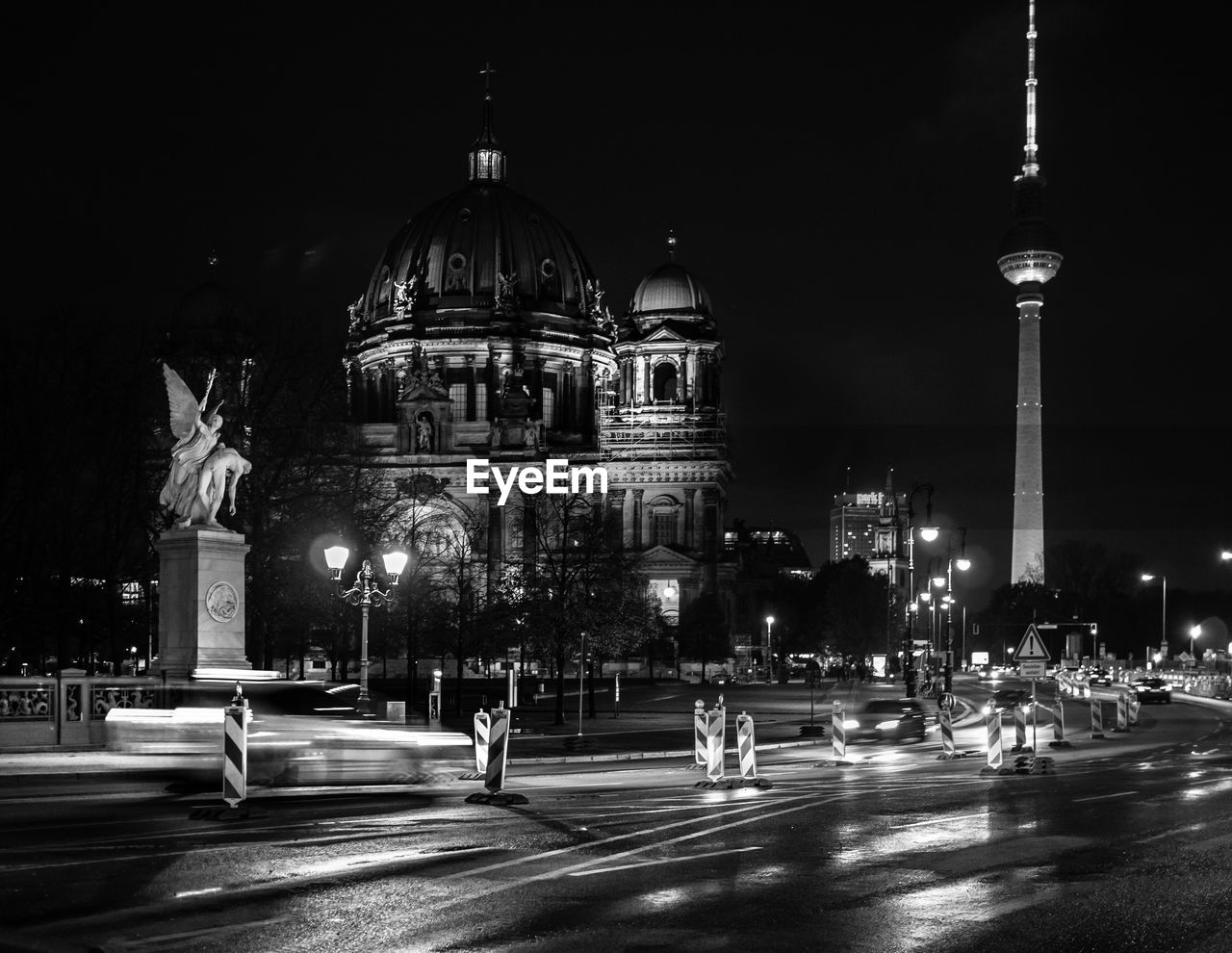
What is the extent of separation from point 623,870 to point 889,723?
27.8 meters

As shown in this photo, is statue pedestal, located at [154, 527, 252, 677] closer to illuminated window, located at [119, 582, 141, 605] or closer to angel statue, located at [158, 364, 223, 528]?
angel statue, located at [158, 364, 223, 528]

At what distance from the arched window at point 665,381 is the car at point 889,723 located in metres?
103

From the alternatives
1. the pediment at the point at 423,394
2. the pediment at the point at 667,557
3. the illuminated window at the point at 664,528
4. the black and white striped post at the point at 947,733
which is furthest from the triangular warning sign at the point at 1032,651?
the pediment at the point at 423,394

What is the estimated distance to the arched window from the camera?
145 metres

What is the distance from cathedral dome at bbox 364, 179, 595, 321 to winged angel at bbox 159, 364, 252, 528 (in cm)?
11600

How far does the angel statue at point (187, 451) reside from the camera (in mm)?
29578

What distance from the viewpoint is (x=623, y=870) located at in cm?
1429

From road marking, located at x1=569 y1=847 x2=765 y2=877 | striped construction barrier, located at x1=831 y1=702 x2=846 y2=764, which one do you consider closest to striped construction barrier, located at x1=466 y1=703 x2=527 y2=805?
road marking, located at x1=569 y1=847 x2=765 y2=877

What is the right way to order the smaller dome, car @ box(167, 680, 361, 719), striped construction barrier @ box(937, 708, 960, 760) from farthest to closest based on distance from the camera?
the smaller dome < striped construction barrier @ box(937, 708, 960, 760) < car @ box(167, 680, 361, 719)

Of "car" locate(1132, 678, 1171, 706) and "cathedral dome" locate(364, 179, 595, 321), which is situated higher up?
"cathedral dome" locate(364, 179, 595, 321)

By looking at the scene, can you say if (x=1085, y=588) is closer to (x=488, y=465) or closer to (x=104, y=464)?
(x=488, y=465)

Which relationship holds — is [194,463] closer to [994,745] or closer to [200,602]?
[200,602]

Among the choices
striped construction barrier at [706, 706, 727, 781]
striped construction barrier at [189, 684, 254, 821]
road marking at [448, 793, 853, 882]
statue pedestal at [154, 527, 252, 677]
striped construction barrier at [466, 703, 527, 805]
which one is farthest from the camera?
statue pedestal at [154, 527, 252, 677]

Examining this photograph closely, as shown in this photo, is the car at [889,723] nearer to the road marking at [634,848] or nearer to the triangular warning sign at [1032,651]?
the triangular warning sign at [1032,651]
